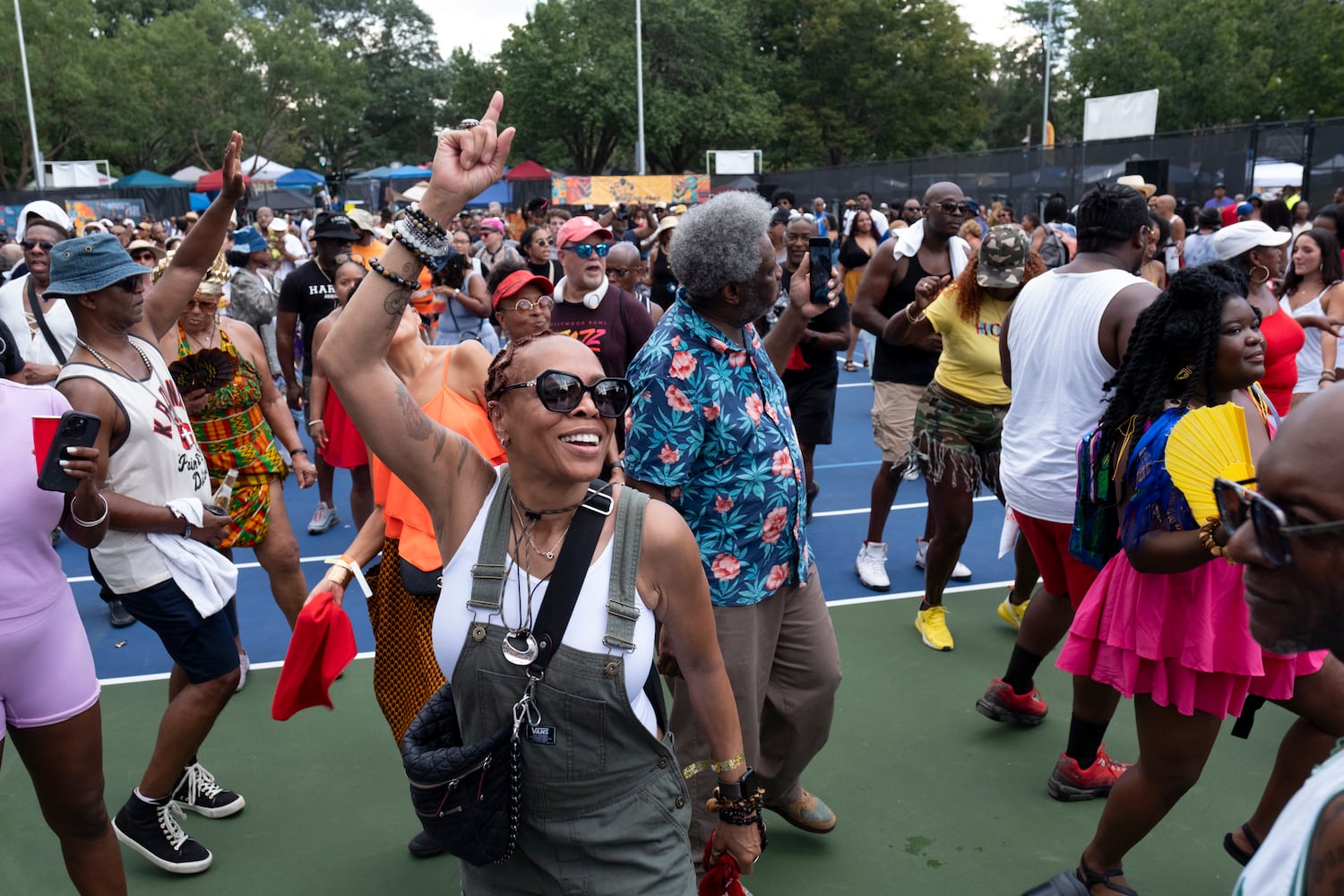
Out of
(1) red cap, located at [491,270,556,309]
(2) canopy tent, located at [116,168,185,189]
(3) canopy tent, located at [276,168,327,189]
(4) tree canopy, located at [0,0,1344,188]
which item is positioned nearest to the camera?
(1) red cap, located at [491,270,556,309]

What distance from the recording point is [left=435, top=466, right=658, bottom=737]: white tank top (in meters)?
2.22

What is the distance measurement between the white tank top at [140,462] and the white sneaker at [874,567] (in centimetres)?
407

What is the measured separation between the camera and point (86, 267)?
3.52m

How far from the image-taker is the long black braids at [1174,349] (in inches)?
125

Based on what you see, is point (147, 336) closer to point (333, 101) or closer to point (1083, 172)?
point (1083, 172)

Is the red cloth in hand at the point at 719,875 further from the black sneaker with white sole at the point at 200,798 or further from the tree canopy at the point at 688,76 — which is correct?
the tree canopy at the point at 688,76

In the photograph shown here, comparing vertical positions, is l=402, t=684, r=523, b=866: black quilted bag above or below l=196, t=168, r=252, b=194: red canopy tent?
below

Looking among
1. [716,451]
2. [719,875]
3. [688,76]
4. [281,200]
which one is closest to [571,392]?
[716,451]

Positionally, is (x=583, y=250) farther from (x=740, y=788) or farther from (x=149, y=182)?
(x=149, y=182)

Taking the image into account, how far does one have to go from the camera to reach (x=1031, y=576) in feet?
18.5

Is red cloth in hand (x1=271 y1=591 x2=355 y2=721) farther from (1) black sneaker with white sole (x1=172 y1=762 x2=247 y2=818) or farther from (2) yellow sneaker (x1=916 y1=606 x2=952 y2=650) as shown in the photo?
(2) yellow sneaker (x1=916 y1=606 x2=952 y2=650)

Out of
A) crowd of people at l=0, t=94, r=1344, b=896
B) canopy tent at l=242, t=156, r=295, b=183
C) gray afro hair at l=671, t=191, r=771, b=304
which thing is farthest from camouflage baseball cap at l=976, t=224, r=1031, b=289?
canopy tent at l=242, t=156, r=295, b=183

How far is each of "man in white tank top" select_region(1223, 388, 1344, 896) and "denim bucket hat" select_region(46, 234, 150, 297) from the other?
339 cm

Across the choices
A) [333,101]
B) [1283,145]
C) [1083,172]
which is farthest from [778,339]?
[333,101]
